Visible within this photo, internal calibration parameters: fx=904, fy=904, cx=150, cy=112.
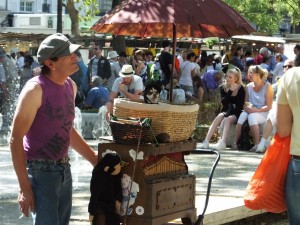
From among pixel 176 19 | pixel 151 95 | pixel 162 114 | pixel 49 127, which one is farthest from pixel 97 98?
pixel 49 127

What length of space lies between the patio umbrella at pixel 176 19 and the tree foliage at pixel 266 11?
48082 millimetres

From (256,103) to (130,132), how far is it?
29.1 feet

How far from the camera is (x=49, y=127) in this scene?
517 centimetres

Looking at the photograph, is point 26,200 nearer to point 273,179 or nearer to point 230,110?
point 273,179

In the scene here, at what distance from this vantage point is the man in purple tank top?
5.04 m

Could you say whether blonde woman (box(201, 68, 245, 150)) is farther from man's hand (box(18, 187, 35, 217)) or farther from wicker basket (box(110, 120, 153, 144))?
man's hand (box(18, 187, 35, 217))

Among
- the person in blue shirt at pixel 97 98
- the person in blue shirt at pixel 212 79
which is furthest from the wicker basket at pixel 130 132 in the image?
the person in blue shirt at pixel 212 79

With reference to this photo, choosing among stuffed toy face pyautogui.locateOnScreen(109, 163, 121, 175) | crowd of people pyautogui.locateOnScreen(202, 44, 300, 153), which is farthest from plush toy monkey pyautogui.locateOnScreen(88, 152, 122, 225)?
crowd of people pyautogui.locateOnScreen(202, 44, 300, 153)

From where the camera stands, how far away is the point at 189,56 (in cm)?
2322

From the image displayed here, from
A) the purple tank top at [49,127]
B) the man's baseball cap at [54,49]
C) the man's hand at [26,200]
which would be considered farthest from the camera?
the man's baseball cap at [54,49]

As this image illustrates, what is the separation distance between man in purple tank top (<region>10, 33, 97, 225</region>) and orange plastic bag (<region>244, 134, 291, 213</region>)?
1.13 meters

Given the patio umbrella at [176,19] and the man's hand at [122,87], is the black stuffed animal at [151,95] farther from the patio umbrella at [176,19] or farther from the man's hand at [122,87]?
the man's hand at [122,87]

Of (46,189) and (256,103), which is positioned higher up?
(46,189)

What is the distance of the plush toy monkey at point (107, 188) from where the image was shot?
609 cm
